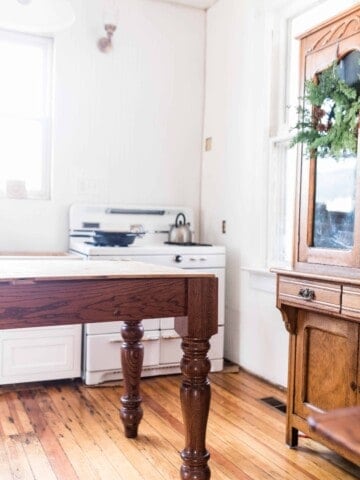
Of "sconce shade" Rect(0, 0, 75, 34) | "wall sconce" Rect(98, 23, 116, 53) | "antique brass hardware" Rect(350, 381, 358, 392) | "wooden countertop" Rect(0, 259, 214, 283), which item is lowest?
"antique brass hardware" Rect(350, 381, 358, 392)

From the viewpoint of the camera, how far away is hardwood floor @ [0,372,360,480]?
2.09 meters

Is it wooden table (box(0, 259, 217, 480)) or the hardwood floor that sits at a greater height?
wooden table (box(0, 259, 217, 480))

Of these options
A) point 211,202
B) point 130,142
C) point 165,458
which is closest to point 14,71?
point 130,142

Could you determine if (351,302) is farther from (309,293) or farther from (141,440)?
(141,440)

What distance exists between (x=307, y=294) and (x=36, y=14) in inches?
67.0

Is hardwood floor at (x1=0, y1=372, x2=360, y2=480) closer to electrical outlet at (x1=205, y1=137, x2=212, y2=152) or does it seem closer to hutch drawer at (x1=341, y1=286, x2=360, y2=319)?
hutch drawer at (x1=341, y1=286, x2=360, y2=319)

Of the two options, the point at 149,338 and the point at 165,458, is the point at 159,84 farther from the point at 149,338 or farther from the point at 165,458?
the point at 165,458

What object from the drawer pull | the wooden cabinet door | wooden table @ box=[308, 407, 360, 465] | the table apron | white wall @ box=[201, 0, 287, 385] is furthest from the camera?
white wall @ box=[201, 0, 287, 385]

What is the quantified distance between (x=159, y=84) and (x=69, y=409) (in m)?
2.64

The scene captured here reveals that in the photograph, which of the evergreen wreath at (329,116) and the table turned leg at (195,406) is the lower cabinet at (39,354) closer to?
the table turned leg at (195,406)

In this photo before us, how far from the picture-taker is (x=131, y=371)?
2.36 meters

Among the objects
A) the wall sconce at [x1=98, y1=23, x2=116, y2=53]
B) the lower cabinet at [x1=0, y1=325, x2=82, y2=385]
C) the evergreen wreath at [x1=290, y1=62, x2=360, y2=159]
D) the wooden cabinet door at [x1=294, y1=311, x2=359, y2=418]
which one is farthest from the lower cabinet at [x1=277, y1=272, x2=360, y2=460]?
the wall sconce at [x1=98, y1=23, x2=116, y2=53]

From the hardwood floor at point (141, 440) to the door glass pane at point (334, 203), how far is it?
985 millimetres

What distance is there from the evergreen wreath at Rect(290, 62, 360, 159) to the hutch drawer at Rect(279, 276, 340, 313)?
0.57 metres
